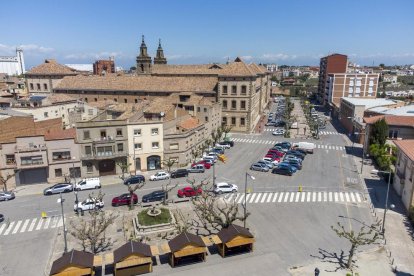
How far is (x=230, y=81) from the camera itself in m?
93.7

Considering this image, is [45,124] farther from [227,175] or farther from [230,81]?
[230,81]

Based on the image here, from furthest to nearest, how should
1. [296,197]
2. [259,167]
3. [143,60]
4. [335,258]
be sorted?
1. [143,60]
2. [259,167]
3. [296,197]
4. [335,258]

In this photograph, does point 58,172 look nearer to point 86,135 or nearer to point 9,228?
point 86,135

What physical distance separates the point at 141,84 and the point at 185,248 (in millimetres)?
74864

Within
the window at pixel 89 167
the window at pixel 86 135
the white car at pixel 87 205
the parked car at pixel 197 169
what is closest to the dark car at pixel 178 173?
the parked car at pixel 197 169

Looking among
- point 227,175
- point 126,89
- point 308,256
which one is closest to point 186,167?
point 227,175

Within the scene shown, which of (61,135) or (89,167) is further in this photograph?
(89,167)

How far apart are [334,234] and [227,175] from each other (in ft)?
80.6

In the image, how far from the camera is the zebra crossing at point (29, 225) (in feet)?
133

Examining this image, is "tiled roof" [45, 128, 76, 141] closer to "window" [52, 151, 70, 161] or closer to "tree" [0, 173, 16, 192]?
"window" [52, 151, 70, 161]

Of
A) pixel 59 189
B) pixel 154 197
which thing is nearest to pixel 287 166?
pixel 154 197

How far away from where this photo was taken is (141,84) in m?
99.6

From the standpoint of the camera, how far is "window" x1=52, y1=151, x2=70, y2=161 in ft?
183

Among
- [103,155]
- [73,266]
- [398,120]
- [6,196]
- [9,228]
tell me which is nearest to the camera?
[73,266]
